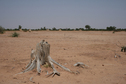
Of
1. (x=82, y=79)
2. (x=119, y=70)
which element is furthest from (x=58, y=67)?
(x=119, y=70)

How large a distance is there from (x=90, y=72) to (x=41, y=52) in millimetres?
2377

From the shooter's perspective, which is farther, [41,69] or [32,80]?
[41,69]

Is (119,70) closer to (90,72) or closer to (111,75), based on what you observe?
(111,75)

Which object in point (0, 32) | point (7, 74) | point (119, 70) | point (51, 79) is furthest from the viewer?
point (0, 32)

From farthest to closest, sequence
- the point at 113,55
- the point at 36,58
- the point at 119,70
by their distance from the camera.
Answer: the point at 113,55
the point at 119,70
the point at 36,58

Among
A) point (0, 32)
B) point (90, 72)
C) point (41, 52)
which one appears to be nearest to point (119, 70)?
point (90, 72)

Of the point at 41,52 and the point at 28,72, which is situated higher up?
the point at 41,52

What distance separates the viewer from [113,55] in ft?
→ 27.5

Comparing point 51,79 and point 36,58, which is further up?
point 36,58

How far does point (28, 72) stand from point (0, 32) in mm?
25686

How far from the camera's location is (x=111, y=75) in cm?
520

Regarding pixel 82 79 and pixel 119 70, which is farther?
pixel 119 70

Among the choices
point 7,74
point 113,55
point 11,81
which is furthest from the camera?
point 113,55

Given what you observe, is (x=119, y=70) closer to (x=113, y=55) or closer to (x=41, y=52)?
(x=113, y=55)
